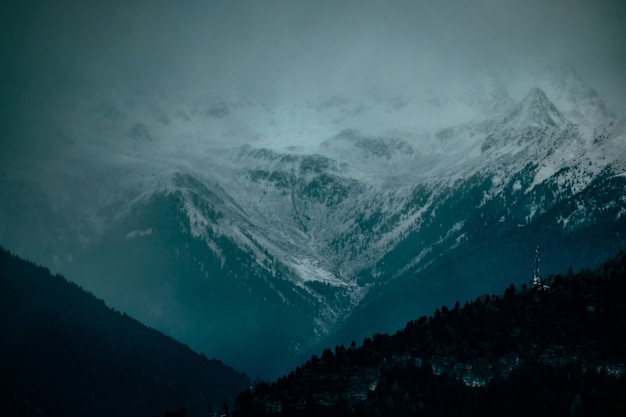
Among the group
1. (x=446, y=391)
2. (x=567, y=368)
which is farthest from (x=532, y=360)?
(x=446, y=391)

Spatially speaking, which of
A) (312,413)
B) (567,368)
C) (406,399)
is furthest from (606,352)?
(312,413)

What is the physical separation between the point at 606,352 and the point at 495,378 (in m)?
25.8

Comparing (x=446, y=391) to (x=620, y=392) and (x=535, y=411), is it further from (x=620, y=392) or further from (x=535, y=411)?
(x=620, y=392)

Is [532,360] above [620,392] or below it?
above

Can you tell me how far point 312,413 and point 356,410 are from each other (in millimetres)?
9920

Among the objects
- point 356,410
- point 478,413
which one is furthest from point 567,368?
point 356,410

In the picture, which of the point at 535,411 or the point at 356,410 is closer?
the point at 535,411

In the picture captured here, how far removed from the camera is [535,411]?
586 feet

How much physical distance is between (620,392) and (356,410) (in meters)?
55.6

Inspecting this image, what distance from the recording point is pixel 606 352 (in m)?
198

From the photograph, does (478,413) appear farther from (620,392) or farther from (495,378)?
(620,392)

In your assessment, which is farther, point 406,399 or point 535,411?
point 406,399

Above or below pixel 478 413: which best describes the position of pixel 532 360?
above

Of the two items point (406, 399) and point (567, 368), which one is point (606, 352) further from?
point (406, 399)
